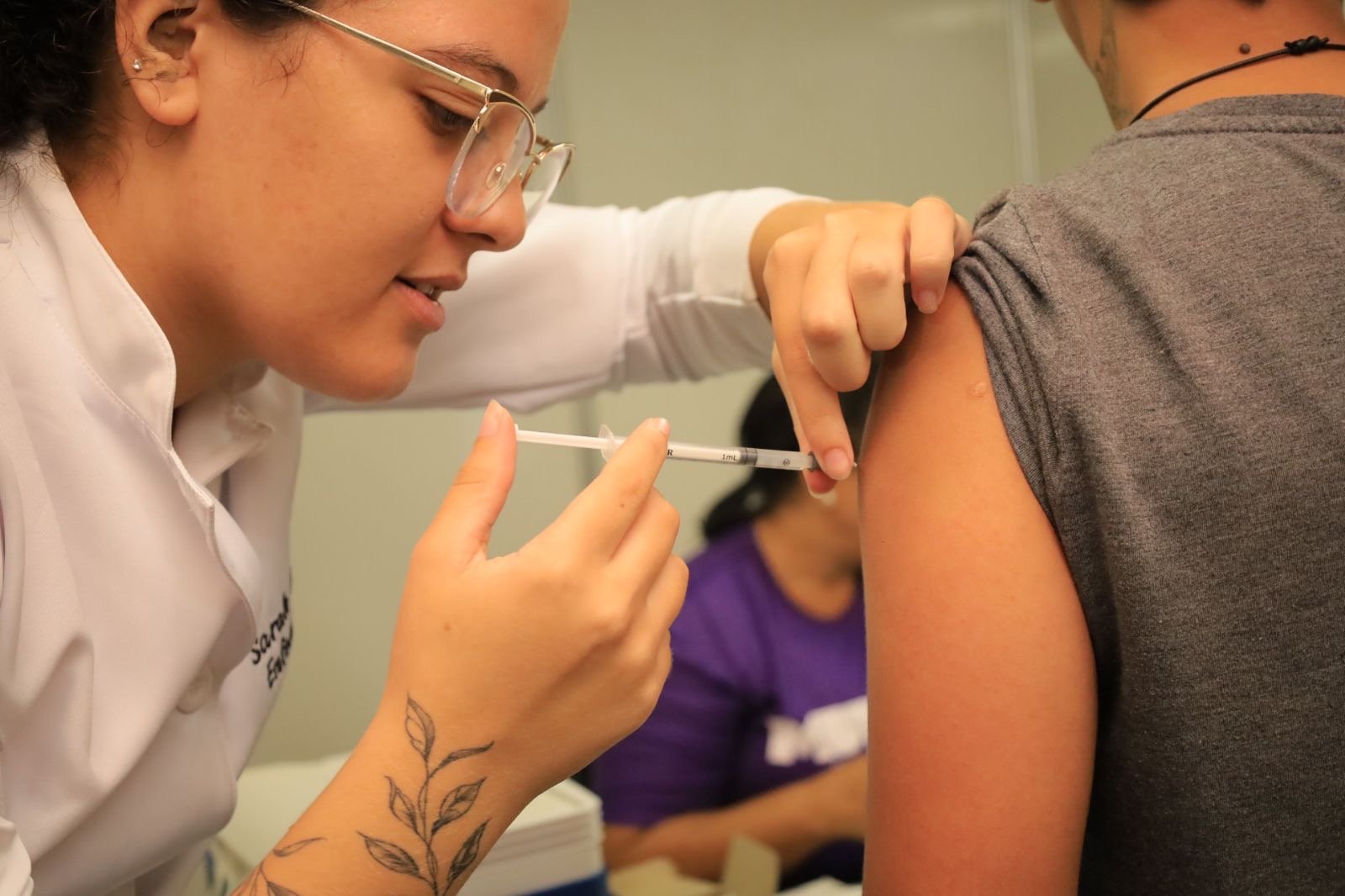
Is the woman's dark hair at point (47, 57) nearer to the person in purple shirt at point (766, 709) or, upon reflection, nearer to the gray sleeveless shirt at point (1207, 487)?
the gray sleeveless shirt at point (1207, 487)

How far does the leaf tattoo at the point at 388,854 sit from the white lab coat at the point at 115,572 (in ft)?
0.77

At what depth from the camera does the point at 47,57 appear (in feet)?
3.13

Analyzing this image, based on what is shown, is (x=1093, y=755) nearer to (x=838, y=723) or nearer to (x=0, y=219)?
(x=0, y=219)

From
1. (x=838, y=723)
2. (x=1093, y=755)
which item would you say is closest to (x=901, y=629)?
(x=1093, y=755)

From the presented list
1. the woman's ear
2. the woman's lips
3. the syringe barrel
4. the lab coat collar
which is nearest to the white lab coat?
the lab coat collar

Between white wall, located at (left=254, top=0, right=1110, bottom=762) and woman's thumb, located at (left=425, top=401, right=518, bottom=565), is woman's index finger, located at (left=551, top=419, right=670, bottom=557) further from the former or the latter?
white wall, located at (left=254, top=0, right=1110, bottom=762)

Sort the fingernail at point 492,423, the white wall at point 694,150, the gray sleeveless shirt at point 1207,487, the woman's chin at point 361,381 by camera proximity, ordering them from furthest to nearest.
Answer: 1. the white wall at point 694,150
2. the woman's chin at point 361,381
3. the fingernail at point 492,423
4. the gray sleeveless shirt at point 1207,487

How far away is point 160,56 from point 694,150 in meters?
1.80

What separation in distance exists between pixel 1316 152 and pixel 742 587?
49.4 inches

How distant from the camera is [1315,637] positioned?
71 centimetres

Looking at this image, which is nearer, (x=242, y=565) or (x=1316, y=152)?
(x=1316, y=152)

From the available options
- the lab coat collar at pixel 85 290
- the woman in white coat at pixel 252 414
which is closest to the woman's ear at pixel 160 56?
the woman in white coat at pixel 252 414

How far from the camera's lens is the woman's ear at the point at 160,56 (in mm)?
933

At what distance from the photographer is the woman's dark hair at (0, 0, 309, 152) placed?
0.95 meters
